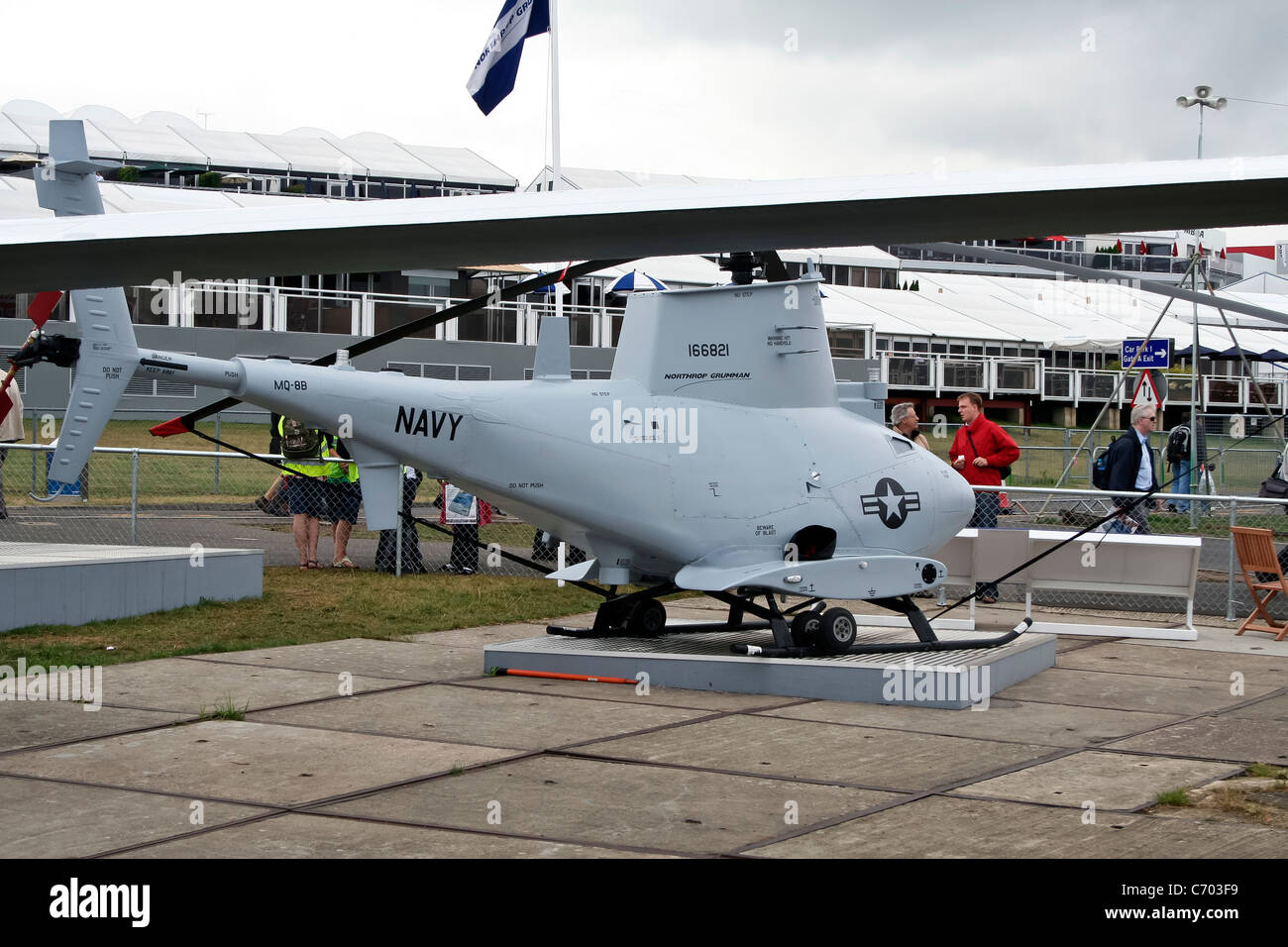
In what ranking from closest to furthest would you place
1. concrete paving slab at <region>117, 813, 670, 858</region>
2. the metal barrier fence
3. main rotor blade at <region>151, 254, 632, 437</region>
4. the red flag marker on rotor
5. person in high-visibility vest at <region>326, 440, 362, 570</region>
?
concrete paving slab at <region>117, 813, 670, 858</region> → the red flag marker on rotor → main rotor blade at <region>151, 254, 632, 437</region> → the metal barrier fence → person in high-visibility vest at <region>326, 440, 362, 570</region>

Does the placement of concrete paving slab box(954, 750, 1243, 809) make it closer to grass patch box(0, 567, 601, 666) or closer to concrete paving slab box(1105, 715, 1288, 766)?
concrete paving slab box(1105, 715, 1288, 766)

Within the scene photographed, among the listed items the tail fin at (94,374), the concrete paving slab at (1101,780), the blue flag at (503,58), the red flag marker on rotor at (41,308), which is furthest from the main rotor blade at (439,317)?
the blue flag at (503,58)

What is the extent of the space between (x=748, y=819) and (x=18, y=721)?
468 centimetres

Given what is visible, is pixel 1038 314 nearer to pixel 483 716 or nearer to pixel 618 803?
pixel 483 716

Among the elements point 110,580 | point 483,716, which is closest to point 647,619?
point 483,716

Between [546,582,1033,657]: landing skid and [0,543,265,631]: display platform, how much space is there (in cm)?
415

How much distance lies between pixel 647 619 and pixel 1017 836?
5.31 metres

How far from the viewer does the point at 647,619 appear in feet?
37.0

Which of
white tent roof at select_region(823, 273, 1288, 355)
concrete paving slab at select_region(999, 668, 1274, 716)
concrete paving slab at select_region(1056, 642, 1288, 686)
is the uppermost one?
white tent roof at select_region(823, 273, 1288, 355)

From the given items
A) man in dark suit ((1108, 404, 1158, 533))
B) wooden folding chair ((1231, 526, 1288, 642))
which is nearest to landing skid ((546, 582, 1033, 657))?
wooden folding chair ((1231, 526, 1288, 642))

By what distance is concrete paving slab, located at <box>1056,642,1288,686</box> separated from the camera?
11.3 m

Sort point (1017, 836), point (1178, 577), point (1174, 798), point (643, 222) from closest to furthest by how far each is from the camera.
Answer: point (643, 222) → point (1017, 836) → point (1174, 798) → point (1178, 577)
